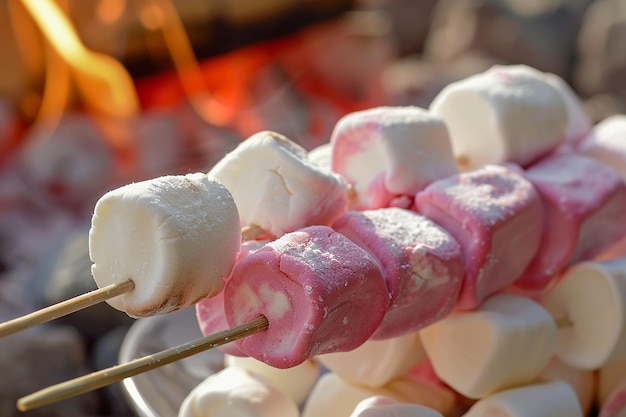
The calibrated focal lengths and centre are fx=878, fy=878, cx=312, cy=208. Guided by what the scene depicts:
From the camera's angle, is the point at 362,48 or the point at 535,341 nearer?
the point at 535,341

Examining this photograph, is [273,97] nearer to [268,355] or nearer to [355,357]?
[355,357]

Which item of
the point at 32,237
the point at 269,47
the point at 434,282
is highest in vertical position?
the point at 434,282

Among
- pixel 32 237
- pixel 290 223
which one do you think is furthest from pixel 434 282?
pixel 32 237

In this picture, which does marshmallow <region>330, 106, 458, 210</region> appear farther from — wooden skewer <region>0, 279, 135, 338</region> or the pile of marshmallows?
wooden skewer <region>0, 279, 135, 338</region>

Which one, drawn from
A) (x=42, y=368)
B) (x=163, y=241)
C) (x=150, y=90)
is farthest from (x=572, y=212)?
(x=150, y=90)

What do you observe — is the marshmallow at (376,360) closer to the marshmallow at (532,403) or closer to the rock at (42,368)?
the marshmallow at (532,403)

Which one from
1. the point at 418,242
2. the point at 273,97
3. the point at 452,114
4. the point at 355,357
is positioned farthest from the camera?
the point at 273,97
